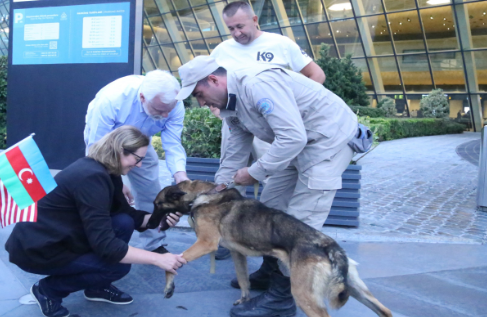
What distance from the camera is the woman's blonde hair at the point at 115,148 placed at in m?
3.22

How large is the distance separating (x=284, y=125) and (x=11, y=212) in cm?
175

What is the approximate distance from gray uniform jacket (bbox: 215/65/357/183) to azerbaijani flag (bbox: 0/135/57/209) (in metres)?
1.27

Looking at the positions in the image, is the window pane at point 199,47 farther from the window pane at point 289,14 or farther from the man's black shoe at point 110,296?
the man's black shoe at point 110,296

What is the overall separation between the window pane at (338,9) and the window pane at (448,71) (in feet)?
17.0

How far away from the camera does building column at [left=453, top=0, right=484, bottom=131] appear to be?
2358 cm

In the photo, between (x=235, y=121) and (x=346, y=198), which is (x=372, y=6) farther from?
(x=235, y=121)

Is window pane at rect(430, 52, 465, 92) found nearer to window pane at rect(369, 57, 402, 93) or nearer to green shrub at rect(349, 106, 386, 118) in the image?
window pane at rect(369, 57, 402, 93)

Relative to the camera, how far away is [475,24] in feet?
77.7

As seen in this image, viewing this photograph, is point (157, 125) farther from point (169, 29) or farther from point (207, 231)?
point (169, 29)

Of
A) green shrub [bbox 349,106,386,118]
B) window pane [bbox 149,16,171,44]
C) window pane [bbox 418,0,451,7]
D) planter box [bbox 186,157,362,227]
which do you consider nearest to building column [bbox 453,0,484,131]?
window pane [bbox 418,0,451,7]

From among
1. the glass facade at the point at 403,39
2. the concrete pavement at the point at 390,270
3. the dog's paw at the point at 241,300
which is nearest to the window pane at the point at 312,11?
the glass facade at the point at 403,39

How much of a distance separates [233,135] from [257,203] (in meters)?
0.79

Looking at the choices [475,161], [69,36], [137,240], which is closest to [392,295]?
[137,240]

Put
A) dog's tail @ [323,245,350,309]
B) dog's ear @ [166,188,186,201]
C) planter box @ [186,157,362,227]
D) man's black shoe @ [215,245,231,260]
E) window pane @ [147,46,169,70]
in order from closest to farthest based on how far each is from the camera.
Result: dog's tail @ [323,245,350,309]
dog's ear @ [166,188,186,201]
man's black shoe @ [215,245,231,260]
planter box @ [186,157,362,227]
window pane @ [147,46,169,70]
